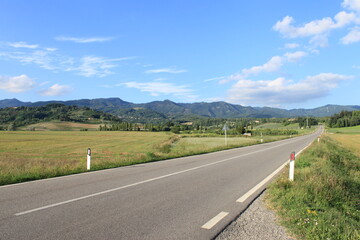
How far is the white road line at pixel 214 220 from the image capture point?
184 inches

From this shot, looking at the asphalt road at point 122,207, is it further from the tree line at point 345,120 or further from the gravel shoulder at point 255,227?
the tree line at point 345,120

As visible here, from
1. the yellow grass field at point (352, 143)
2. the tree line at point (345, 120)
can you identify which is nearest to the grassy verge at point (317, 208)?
the yellow grass field at point (352, 143)

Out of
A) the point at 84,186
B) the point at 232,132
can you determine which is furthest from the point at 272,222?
the point at 232,132

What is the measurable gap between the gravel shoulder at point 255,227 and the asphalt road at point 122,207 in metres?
0.18

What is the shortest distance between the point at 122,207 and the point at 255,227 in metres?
2.87

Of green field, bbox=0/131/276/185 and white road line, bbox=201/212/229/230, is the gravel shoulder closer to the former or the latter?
white road line, bbox=201/212/229/230

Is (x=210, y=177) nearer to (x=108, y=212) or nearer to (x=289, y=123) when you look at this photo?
(x=108, y=212)

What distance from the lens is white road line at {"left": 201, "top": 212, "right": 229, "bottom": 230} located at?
468 centimetres

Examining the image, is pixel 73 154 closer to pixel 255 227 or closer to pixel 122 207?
pixel 122 207

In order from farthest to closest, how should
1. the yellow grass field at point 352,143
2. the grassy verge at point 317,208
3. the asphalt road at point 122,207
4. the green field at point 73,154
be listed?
1. the yellow grass field at point 352,143
2. the green field at point 73,154
3. the asphalt road at point 122,207
4. the grassy verge at point 317,208

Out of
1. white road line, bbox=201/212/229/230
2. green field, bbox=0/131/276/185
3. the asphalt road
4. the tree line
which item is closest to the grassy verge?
the asphalt road

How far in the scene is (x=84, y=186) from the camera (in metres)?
7.98

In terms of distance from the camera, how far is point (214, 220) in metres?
5.00

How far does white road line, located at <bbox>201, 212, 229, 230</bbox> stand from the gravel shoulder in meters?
0.27
